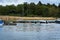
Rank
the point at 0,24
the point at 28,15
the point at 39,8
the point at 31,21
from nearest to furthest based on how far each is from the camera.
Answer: the point at 0,24 < the point at 31,21 < the point at 28,15 < the point at 39,8

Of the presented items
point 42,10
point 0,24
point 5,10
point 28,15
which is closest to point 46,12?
point 42,10

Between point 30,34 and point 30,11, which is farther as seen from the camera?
point 30,11

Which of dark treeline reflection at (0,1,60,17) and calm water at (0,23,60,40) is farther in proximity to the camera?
dark treeline reflection at (0,1,60,17)

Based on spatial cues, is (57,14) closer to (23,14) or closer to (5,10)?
(23,14)

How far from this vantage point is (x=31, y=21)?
39938 millimetres

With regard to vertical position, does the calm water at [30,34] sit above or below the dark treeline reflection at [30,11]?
above

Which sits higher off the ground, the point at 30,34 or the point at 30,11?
the point at 30,34

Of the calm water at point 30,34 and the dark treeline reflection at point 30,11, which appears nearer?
the calm water at point 30,34

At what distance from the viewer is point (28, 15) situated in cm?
4303

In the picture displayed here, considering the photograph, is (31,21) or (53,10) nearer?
(31,21)

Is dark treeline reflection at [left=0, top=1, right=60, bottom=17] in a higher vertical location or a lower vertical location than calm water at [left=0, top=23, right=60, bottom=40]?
lower

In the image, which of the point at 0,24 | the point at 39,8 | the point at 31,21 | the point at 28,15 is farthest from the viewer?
the point at 39,8

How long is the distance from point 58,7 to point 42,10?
566 centimetres

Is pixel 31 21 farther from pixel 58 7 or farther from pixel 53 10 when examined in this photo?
pixel 58 7
